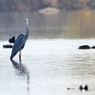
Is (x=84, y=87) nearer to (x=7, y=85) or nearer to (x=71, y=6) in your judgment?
(x=7, y=85)

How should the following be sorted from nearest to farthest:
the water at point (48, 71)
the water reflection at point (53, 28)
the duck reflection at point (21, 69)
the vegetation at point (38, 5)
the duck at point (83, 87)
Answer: the duck at point (83, 87) < the water at point (48, 71) < the duck reflection at point (21, 69) < the water reflection at point (53, 28) < the vegetation at point (38, 5)

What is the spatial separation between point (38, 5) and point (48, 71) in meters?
78.6

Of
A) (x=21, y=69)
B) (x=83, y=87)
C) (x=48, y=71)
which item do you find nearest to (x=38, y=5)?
(x=21, y=69)

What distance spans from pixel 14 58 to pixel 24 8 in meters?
75.7

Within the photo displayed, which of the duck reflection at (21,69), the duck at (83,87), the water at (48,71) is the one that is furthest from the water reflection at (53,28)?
the duck at (83,87)

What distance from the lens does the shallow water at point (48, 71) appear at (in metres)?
12.9

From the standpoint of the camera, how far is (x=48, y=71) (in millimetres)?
15250

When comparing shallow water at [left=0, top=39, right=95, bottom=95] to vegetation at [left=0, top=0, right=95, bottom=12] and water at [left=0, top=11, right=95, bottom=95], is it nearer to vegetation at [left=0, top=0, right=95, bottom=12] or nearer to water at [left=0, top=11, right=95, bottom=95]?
water at [left=0, top=11, right=95, bottom=95]

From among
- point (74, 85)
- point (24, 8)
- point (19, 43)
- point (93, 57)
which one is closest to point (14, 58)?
point (19, 43)

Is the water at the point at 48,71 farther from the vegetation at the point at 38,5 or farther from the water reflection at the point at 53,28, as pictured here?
the vegetation at the point at 38,5

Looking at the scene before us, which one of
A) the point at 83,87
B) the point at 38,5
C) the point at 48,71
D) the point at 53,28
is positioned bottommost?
the point at 83,87

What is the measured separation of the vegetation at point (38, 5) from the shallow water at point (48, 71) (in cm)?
7145

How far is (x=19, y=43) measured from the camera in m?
17.5

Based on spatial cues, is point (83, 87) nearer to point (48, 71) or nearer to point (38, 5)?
point (48, 71)
